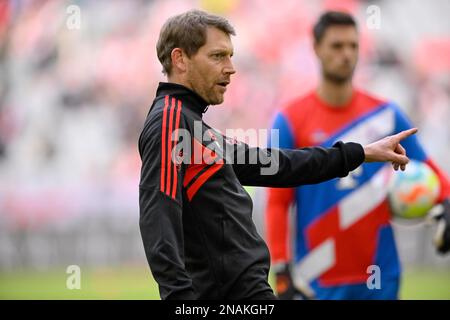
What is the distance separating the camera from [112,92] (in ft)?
43.3

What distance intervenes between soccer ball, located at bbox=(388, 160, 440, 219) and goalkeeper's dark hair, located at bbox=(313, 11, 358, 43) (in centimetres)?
104

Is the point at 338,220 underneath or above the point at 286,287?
above

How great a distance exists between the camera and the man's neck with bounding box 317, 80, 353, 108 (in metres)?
5.60

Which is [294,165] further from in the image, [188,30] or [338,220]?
[338,220]

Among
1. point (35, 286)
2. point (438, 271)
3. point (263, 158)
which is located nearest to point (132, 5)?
point (35, 286)

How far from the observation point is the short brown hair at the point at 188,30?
3441mm

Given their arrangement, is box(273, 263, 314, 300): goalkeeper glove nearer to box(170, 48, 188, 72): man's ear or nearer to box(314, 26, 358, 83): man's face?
box(314, 26, 358, 83): man's face

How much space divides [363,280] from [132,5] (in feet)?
28.9

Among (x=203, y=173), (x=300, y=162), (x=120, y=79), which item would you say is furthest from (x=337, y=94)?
(x=120, y=79)

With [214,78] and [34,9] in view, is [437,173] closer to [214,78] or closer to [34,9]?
[214,78]

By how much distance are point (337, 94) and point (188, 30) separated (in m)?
2.32

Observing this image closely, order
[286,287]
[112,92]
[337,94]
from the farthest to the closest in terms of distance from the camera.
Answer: [112,92] → [337,94] → [286,287]

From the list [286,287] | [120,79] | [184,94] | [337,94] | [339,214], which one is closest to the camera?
[184,94]
